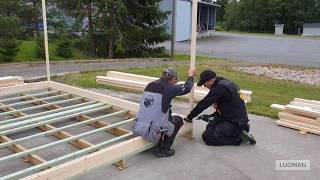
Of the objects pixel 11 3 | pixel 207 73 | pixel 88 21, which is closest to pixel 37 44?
pixel 11 3

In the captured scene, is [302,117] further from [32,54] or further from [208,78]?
[32,54]

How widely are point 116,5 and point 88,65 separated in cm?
425

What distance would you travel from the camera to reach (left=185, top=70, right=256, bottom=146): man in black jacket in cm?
532

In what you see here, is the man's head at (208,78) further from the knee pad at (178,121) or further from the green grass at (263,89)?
A: the green grass at (263,89)

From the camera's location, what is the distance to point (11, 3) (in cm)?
Answer: 1714

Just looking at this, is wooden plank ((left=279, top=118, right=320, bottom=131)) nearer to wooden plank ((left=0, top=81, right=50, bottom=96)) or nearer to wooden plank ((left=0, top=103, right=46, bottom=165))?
wooden plank ((left=0, top=103, right=46, bottom=165))

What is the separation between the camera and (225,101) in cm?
542

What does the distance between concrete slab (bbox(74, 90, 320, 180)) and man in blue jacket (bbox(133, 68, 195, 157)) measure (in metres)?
0.30

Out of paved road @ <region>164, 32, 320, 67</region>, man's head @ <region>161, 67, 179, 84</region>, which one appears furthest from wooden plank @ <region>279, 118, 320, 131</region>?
paved road @ <region>164, 32, 320, 67</region>

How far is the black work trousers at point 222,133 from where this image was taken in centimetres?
546

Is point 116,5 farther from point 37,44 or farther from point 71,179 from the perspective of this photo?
point 71,179

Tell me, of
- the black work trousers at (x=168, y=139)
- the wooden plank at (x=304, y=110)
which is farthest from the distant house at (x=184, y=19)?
the black work trousers at (x=168, y=139)

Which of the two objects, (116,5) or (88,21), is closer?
(116,5)
